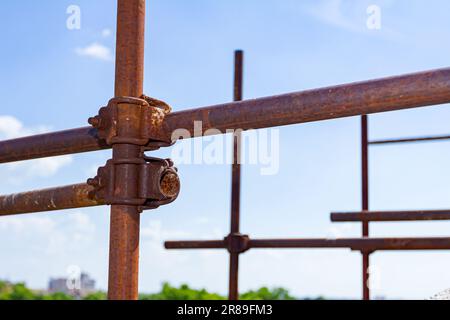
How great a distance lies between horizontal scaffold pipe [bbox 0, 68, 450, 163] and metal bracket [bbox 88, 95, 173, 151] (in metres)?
0.02

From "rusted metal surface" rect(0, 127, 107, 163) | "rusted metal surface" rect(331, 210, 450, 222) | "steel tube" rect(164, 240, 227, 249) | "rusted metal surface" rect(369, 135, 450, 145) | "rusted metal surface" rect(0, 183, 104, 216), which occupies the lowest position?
"steel tube" rect(164, 240, 227, 249)

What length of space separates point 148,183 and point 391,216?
117 inches

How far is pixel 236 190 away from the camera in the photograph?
536cm

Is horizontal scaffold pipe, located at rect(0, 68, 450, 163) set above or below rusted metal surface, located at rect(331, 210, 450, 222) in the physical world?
above

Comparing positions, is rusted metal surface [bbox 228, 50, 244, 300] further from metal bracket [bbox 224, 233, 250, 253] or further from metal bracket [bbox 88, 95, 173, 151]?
metal bracket [bbox 88, 95, 173, 151]

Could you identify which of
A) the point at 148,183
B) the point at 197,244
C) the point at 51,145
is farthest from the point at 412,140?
the point at 148,183

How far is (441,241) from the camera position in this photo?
15.0 feet

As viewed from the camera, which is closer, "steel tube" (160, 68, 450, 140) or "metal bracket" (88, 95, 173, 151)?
"steel tube" (160, 68, 450, 140)

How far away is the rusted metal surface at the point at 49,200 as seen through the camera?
2.28 meters

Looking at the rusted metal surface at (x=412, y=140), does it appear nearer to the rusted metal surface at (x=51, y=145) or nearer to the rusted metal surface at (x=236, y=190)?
→ the rusted metal surface at (x=236, y=190)

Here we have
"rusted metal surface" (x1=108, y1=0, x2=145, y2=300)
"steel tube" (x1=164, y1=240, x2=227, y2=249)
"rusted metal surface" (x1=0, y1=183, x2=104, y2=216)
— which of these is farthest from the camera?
"steel tube" (x1=164, y1=240, x2=227, y2=249)

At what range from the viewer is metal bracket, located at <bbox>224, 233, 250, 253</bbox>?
5086 mm

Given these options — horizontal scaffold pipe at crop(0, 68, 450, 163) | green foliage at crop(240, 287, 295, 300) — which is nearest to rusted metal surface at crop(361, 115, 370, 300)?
horizontal scaffold pipe at crop(0, 68, 450, 163)
